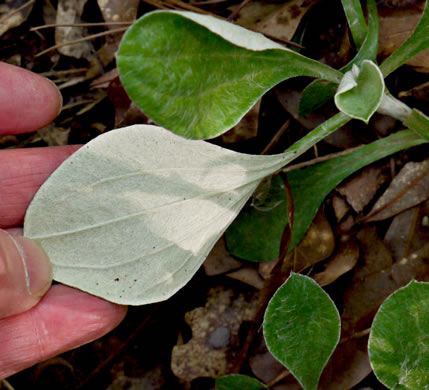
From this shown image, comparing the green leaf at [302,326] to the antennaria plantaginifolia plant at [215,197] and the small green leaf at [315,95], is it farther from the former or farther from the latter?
the small green leaf at [315,95]

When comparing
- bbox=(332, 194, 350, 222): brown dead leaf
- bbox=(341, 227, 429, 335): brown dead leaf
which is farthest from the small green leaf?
bbox=(341, 227, 429, 335): brown dead leaf

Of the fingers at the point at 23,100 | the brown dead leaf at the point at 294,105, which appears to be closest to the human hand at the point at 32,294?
the fingers at the point at 23,100

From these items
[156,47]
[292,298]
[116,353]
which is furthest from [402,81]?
[116,353]

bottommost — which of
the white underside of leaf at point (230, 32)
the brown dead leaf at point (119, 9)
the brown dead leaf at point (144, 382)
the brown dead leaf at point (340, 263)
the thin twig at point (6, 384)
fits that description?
the thin twig at point (6, 384)

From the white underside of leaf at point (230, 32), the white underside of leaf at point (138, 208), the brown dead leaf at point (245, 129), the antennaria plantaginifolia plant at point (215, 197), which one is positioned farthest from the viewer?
the brown dead leaf at point (245, 129)

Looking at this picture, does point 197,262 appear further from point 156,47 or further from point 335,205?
point 156,47

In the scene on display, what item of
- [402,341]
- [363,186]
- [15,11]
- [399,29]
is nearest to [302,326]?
[402,341]

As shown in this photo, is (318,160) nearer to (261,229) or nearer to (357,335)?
(261,229)
